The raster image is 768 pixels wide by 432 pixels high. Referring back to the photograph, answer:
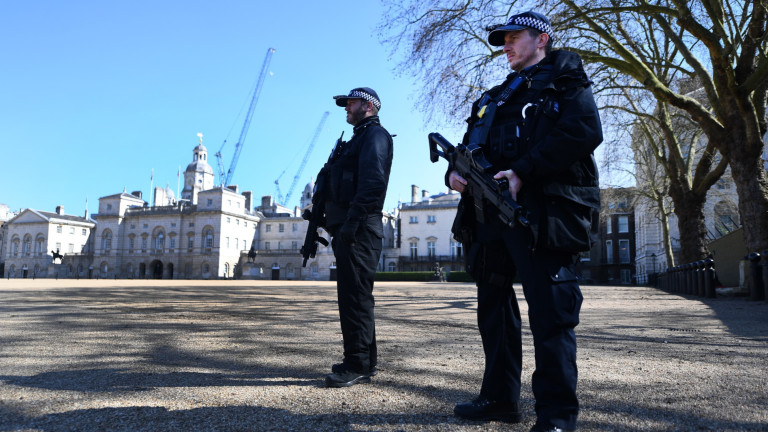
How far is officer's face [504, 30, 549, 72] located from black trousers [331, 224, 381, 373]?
160 centimetres

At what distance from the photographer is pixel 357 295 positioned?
3633 mm

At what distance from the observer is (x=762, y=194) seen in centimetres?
1322

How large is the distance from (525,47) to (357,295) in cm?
200

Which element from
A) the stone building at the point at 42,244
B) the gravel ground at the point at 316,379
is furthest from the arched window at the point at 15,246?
the gravel ground at the point at 316,379

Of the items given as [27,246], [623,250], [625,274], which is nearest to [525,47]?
[625,274]

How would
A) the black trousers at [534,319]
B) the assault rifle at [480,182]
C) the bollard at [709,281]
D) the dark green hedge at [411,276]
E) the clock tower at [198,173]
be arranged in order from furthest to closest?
the clock tower at [198,173], the dark green hedge at [411,276], the bollard at [709,281], the assault rifle at [480,182], the black trousers at [534,319]

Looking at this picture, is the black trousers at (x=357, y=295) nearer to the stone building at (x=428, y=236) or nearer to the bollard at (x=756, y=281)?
the bollard at (x=756, y=281)

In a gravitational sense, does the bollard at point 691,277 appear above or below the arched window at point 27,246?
below

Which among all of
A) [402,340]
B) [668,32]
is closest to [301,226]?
[668,32]

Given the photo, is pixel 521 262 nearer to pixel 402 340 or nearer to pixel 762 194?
pixel 402 340

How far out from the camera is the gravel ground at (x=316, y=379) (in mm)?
2461

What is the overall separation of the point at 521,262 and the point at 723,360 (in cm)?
287

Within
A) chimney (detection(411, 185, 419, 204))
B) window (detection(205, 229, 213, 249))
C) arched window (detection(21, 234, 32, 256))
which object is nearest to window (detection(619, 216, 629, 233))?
chimney (detection(411, 185, 419, 204))

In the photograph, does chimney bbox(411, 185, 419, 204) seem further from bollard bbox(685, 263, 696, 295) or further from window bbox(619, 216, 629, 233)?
bollard bbox(685, 263, 696, 295)
